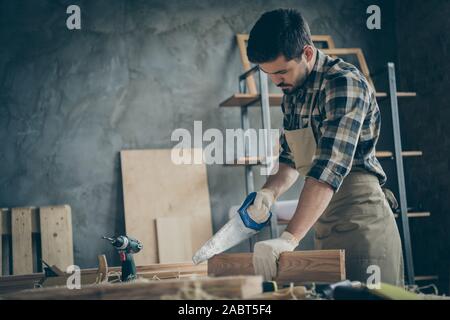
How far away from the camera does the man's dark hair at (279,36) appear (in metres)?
2.47

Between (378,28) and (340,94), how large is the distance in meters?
3.34

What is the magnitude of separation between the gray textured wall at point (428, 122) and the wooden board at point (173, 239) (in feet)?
6.50

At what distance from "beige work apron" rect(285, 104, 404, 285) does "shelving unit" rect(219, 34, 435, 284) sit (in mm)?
1662

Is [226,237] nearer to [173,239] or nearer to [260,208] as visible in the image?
[260,208]

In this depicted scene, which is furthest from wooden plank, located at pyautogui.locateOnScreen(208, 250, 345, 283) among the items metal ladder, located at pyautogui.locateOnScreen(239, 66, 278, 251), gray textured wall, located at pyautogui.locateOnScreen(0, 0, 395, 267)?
gray textured wall, located at pyautogui.locateOnScreen(0, 0, 395, 267)

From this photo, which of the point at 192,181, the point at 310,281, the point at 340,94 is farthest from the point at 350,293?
the point at 192,181

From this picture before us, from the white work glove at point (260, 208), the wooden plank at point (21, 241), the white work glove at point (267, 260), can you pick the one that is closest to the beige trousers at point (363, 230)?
the white work glove at point (260, 208)

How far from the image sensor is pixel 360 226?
2648 mm

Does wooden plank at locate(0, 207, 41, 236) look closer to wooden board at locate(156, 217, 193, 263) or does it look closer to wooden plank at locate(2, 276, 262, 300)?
wooden board at locate(156, 217, 193, 263)

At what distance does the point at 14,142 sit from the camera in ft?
15.0

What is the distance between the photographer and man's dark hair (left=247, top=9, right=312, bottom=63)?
2467 millimetres

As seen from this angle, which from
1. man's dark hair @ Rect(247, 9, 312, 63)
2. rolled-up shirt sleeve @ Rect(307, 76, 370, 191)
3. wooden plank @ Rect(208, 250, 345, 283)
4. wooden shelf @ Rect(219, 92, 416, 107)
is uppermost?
wooden shelf @ Rect(219, 92, 416, 107)
